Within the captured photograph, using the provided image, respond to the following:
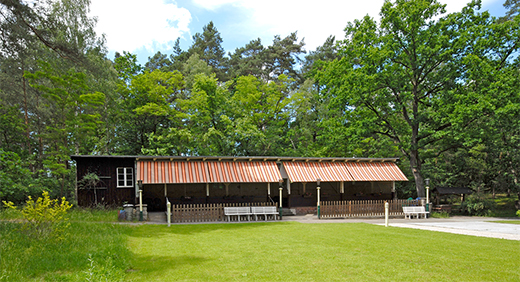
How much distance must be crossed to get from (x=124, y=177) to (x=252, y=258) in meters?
15.7

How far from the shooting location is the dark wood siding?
20.4 metres

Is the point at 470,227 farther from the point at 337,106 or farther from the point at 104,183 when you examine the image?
the point at 104,183

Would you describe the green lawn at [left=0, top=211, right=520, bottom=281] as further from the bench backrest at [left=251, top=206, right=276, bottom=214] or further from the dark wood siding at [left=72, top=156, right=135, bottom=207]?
the dark wood siding at [left=72, top=156, right=135, bottom=207]

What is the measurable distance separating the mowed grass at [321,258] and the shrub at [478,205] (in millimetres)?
15924

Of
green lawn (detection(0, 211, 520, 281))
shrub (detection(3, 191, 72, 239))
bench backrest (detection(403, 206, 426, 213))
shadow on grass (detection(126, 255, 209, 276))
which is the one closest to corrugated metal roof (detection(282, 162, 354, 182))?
bench backrest (detection(403, 206, 426, 213))

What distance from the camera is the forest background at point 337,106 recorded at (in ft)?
76.3

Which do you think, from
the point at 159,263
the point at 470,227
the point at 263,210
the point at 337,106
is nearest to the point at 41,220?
the point at 159,263

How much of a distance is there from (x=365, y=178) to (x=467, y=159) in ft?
38.4

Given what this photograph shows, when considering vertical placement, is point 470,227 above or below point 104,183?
below

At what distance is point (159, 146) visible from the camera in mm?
29969

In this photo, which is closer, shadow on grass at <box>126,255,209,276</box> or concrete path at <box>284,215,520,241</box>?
shadow on grass at <box>126,255,209,276</box>

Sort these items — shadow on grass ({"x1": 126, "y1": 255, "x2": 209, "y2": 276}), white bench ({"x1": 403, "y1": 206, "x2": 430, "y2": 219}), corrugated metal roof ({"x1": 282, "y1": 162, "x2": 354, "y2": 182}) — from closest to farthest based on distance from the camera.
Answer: shadow on grass ({"x1": 126, "y1": 255, "x2": 209, "y2": 276})
white bench ({"x1": 403, "y1": 206, "x2": 430, "y2": 219})
corrugated metal roof ({"x1": 282, "y1": 162, "x2": 354, "y2": 182})

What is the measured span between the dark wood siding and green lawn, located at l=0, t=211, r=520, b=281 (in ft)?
32.3

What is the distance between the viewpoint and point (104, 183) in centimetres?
2095
